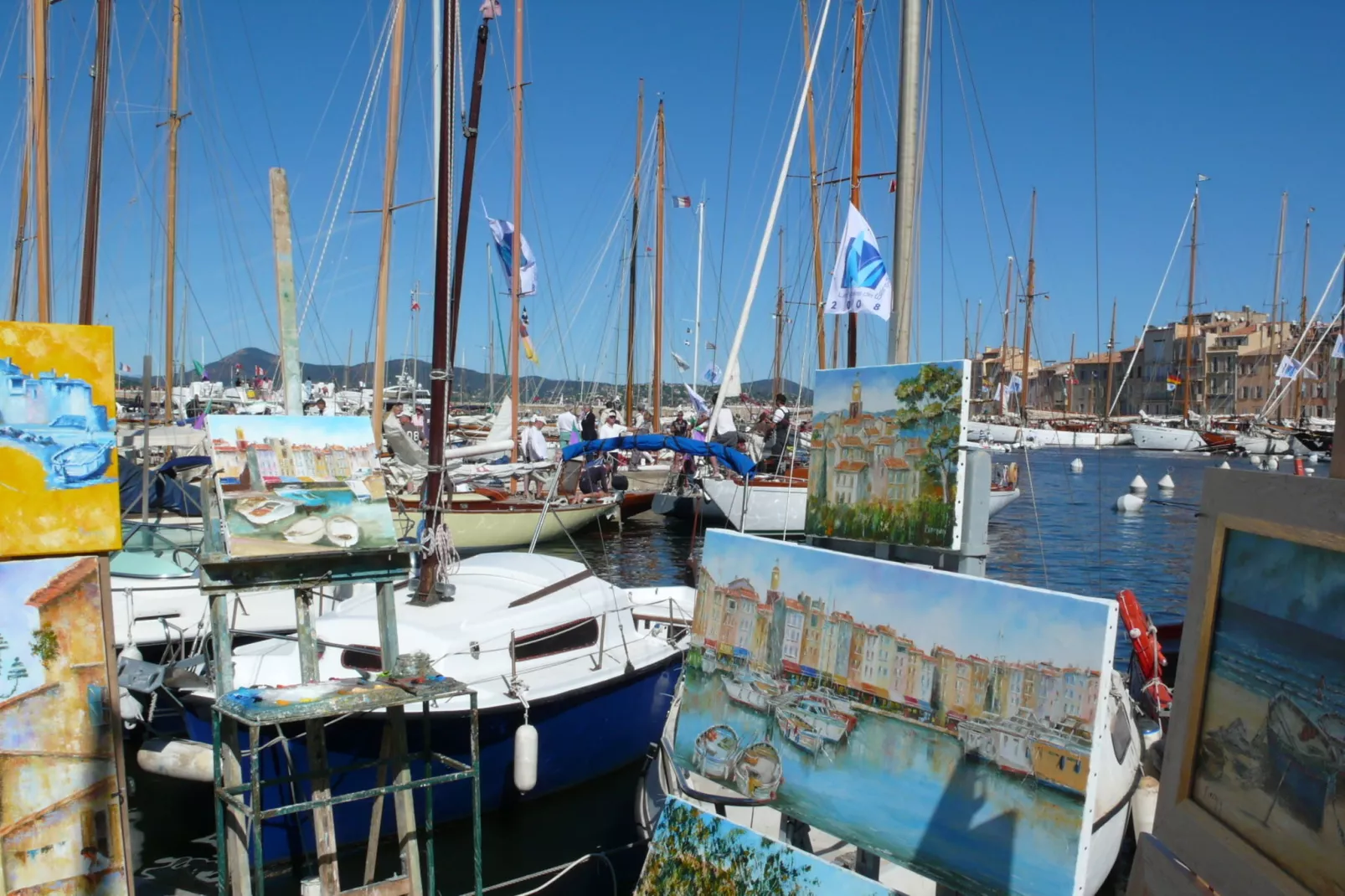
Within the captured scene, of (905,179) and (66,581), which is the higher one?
(905,179)

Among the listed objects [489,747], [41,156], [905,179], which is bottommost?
[489,747]

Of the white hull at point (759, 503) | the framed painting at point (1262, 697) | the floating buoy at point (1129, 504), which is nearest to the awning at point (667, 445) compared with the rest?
the white hull at point (759, 503)

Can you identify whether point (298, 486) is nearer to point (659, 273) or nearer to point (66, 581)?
point (66, 581)

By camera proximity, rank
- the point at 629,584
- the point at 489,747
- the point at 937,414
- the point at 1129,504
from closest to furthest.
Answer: the point at 937,414
the point at 489,747
the point at 629,584
the point at 1129,504

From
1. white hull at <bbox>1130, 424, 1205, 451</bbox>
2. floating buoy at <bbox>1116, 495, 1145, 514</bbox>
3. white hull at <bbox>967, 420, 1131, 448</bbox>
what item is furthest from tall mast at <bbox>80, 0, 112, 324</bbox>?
white hull at <bbox>1130, 424, 1205, 451</bbox>

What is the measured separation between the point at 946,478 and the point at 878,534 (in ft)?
1.90

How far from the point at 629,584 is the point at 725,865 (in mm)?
17033

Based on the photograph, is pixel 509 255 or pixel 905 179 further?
pixel 509 255

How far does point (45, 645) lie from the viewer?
544cm

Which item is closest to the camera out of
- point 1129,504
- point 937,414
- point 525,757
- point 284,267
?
point 937,414

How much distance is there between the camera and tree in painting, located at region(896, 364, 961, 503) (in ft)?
20.0

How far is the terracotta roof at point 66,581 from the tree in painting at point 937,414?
463cm

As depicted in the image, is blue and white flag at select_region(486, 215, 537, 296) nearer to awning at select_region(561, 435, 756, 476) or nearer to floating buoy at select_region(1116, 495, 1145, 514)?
awning at select_region(561, 435, 756, 476)

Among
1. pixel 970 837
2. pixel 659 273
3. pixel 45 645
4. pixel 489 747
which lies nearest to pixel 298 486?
pixel 45 645
